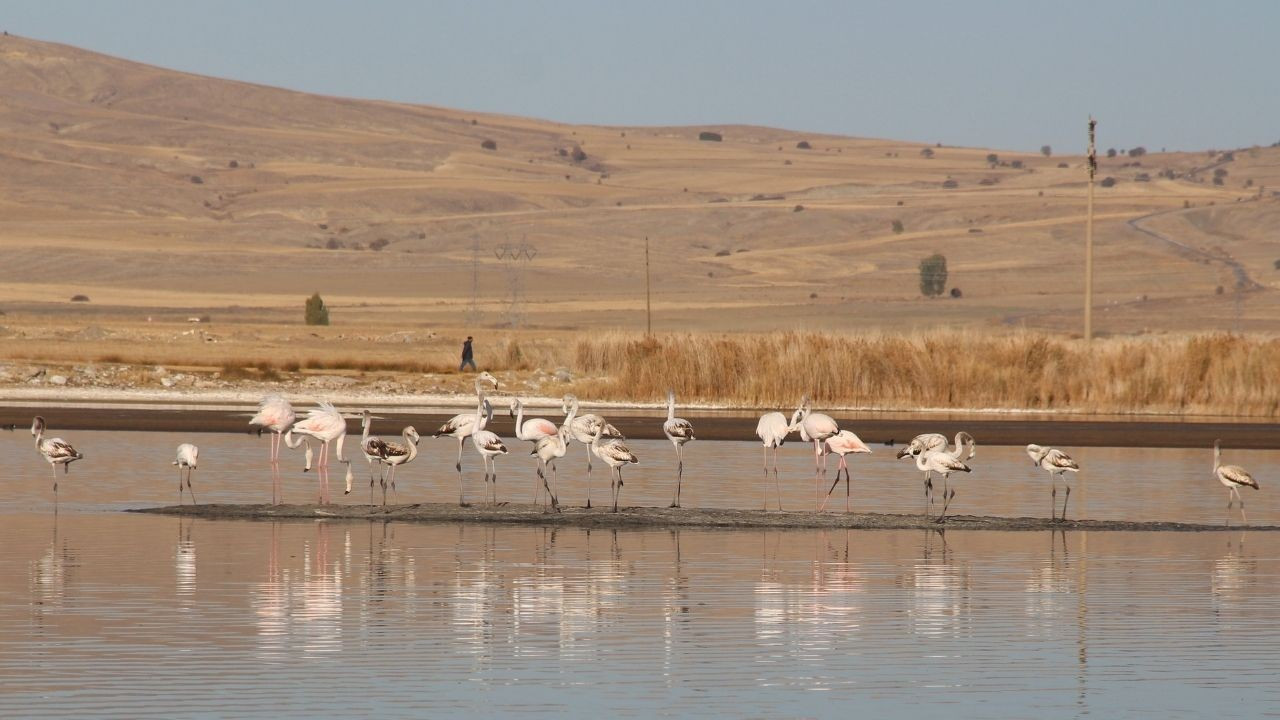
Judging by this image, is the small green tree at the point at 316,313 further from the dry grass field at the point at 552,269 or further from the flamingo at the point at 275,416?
the flamingo at the point at 275,416

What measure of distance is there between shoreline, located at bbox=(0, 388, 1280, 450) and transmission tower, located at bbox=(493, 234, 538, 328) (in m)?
46.8

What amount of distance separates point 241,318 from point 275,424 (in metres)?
73.2

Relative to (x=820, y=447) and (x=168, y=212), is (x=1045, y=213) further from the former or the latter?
(x=820, y=447)

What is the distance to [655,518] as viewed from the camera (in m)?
23.0

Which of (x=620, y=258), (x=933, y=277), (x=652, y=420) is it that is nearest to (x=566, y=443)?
(x=652, y=420)

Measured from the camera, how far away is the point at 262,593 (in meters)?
17.0

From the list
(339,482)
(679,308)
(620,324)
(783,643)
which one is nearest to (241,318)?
(620,324)

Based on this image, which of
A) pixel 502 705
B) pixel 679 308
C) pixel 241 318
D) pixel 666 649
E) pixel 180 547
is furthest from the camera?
pixel 679 308

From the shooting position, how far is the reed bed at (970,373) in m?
47.4

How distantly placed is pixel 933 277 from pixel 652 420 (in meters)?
96.2

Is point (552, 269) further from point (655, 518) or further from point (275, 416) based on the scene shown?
point (655, 518)

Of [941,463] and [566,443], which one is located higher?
[566,443]

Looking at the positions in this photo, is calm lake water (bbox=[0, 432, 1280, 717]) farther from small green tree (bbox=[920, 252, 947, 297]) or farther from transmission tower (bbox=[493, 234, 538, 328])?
small green tree (bbox=[920, 252, 947, 297])

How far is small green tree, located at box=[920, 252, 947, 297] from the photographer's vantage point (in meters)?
134
